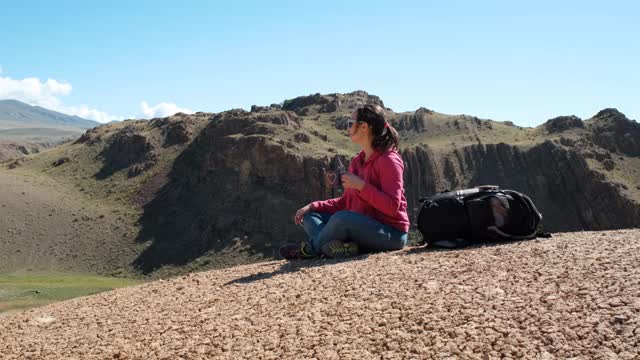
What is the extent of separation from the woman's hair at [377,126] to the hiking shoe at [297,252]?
193 cm

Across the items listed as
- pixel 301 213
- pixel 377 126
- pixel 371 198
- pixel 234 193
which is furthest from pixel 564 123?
pixel 371 198

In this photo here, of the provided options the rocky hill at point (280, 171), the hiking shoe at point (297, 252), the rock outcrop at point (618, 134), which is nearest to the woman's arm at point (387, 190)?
the hiking shoe at point (297, 252)

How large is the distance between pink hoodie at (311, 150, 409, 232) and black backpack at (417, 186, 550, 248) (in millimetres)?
430

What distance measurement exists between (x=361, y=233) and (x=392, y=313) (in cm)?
287

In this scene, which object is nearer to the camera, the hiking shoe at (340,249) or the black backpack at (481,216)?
the black backpack at (481,216)

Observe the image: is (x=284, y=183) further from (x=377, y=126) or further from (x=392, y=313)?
(x=392, y=313)

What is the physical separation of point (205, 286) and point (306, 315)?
2680mm

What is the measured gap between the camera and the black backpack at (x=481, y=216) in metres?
8.39

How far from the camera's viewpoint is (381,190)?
857 centimetres

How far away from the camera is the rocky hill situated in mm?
57812

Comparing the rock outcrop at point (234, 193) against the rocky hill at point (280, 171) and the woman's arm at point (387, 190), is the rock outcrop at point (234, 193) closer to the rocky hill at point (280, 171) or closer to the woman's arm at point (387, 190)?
the rocky hill at point (280, 171)

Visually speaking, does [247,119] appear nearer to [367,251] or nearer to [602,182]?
[602,182]

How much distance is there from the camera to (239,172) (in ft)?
208

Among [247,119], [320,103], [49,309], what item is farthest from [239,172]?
[49,309]
